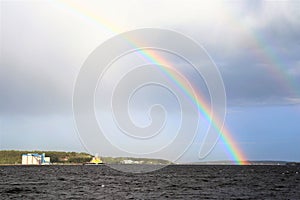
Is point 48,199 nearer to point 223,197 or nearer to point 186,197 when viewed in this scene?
point 186,197

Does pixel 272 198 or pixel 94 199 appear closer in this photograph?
pixel 94 199

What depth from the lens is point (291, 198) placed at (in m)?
66.8

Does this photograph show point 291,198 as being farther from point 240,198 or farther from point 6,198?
point 6,198

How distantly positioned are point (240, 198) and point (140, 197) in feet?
45.7

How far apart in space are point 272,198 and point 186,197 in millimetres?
12644

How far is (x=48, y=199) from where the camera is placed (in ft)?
200

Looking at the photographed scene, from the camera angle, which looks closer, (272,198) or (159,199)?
(159,199)

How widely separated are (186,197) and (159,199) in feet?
17.1

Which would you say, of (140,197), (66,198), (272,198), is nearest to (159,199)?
(140,197)

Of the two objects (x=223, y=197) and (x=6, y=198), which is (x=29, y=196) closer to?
(x=6, y=198)

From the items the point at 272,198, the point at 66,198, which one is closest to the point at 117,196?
the point at 66,198

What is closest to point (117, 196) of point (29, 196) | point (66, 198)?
point (66, 198)

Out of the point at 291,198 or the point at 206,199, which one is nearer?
the point at 206,199

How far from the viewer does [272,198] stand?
66375 mm
